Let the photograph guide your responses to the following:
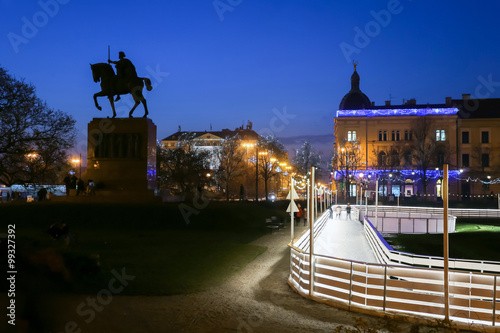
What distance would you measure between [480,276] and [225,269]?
7.78 meters

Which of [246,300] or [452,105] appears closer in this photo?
[246,300]

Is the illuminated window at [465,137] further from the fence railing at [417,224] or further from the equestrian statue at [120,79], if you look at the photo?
the equestrian statue at [120,79]

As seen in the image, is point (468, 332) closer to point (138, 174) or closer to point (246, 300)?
point (246, 300)

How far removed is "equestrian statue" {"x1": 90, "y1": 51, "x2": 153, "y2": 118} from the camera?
2956cm

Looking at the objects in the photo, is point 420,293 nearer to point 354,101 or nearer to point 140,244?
point 140,244

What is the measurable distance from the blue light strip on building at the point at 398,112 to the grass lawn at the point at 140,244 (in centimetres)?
5457

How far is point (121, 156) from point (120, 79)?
469cm

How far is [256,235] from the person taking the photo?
26.9 meters

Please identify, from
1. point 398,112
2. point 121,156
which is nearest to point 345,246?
point 121,156

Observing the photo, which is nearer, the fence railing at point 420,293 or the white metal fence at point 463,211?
the fence railing at point 420,293

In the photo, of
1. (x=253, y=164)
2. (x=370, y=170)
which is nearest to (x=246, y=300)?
(x=253, y=164)

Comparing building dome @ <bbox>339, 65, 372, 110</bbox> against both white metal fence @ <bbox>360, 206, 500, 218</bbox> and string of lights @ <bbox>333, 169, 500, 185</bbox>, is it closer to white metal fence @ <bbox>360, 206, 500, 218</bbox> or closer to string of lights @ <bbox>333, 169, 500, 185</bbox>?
string of lights @ <bbox>333, 169, 500, 185</bbox>

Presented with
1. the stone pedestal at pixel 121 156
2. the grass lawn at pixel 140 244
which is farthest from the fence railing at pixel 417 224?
the stone pedestal at pixel 121 156

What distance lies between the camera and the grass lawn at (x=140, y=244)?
12109mm
